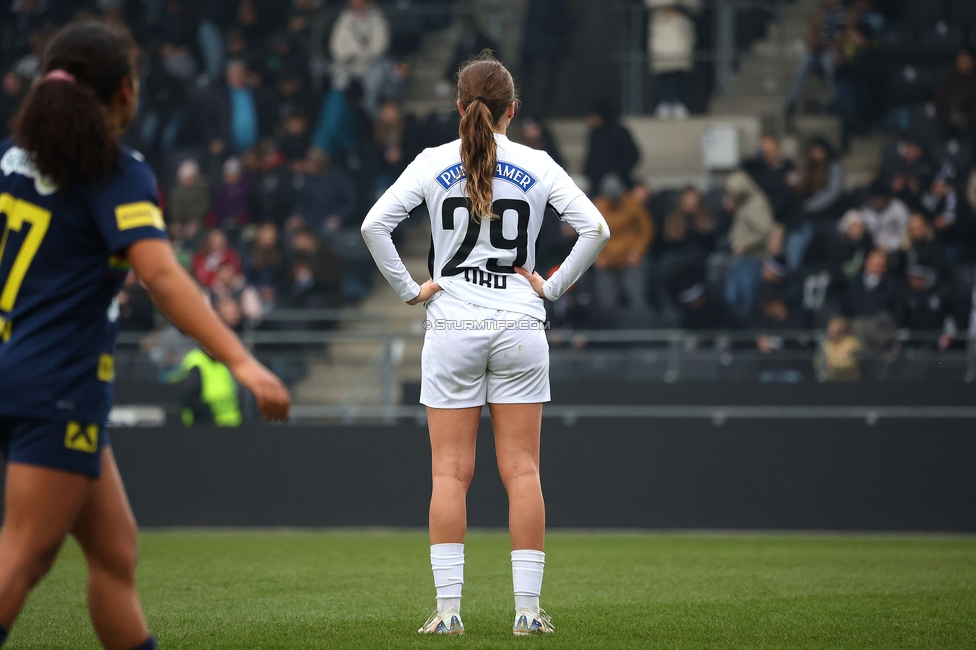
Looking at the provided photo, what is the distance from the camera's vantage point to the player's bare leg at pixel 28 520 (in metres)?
3.03

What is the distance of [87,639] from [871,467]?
719 centimetres

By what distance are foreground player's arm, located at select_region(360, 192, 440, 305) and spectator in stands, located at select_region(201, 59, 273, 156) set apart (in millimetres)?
11525

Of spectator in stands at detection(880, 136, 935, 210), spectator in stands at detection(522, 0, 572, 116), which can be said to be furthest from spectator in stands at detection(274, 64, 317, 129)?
spectator in stands at detection(880, 136, 935, 210)

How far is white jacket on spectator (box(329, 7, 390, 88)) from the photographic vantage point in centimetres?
1634

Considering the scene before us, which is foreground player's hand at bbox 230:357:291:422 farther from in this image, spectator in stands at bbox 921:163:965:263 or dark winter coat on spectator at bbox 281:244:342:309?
spectator in stands at bbox 921:163:965:263

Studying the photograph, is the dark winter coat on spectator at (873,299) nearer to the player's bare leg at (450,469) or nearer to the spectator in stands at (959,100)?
the spectator in stands at (959,100)

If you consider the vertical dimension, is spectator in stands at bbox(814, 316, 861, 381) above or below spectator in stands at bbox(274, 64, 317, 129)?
below

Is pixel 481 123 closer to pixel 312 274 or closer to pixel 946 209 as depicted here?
pixel 312 274

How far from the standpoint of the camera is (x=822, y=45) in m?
15.5

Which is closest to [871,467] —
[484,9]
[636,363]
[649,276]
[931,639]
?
[636,363]

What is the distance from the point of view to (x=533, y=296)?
4.89 metres

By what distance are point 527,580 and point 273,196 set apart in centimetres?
1112

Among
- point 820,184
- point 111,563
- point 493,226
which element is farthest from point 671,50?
point 111,563

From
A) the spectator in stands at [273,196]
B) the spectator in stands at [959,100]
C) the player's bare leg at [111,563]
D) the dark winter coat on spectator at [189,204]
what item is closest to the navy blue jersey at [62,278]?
the player's bare leg at [111,563]
